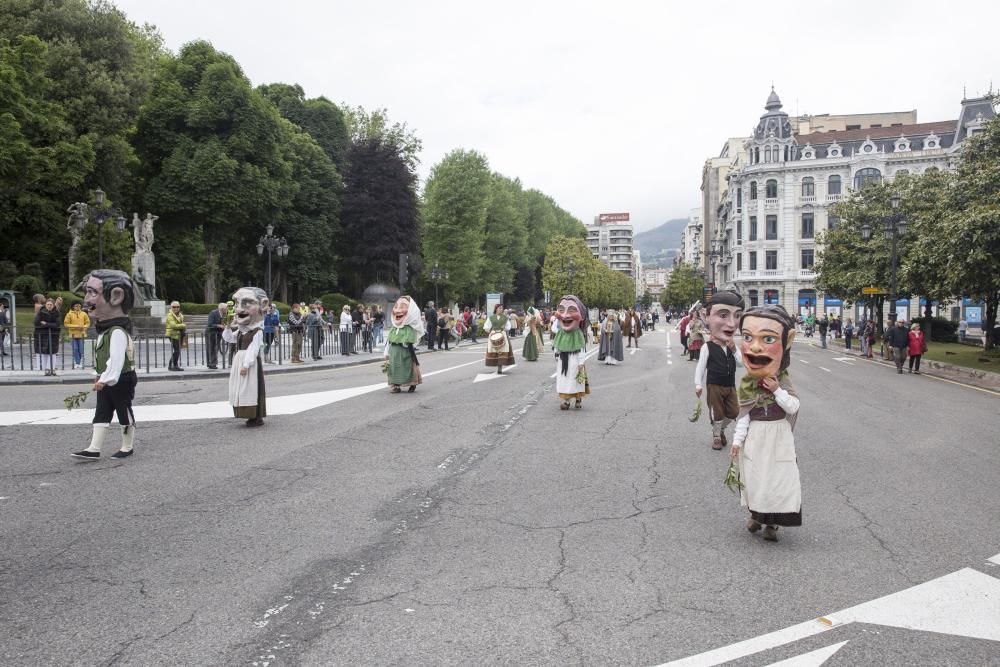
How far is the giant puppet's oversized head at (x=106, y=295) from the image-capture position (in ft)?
26.3

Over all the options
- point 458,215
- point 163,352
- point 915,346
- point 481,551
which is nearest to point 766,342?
point 481,551

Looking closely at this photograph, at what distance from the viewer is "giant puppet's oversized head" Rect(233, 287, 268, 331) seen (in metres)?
9.83

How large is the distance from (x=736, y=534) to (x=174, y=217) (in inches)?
1827

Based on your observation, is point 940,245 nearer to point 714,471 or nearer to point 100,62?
point 714,471

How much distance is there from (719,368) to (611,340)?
1492 cm

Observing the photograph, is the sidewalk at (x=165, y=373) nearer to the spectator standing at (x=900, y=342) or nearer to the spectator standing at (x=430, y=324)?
the spectator standing at (x=430, y=324)

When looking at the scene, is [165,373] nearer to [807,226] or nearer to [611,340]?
[611,340]

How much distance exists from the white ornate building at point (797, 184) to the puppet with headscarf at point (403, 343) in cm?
6774

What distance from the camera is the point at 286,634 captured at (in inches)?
142

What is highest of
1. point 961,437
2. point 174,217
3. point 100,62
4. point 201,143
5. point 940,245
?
point 100,62

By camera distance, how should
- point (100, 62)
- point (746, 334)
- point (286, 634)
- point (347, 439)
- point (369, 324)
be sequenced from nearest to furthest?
point (286, 634) < point (746, 334) < point (347, 439) < point (369, 324) < point (100, 62)

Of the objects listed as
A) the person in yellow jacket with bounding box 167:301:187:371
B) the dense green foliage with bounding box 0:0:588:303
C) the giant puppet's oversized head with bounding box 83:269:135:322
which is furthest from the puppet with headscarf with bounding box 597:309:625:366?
the dense green foliage with bounding box 0:0:588:303

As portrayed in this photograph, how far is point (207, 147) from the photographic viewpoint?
139 feet

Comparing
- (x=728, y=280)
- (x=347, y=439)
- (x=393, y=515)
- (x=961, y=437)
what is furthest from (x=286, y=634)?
(x=728, y=280)
